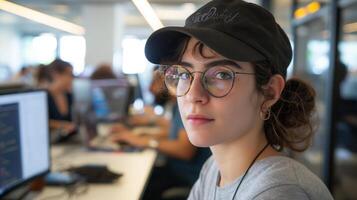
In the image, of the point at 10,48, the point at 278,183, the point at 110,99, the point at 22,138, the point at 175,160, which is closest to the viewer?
the point at 278,183

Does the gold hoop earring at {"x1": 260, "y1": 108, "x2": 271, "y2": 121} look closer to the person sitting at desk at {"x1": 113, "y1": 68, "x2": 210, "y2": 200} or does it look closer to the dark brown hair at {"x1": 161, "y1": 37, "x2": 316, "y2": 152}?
the dark brown hair at {"x1": 161, "y1": 37, "x2": 316, "y2": 152}

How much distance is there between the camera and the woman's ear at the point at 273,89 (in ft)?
3.07

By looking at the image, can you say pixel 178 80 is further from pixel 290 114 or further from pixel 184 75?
pixel 290 114

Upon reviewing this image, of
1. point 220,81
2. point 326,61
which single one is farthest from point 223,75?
point 326,61

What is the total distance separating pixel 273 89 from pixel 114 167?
1266 mm

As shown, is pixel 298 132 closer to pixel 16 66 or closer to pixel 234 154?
pixel 234 154

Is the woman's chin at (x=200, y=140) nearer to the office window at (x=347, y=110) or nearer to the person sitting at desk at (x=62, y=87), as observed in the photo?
the office window at (x=347, y=110)

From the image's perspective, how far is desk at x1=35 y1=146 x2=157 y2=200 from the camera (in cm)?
158

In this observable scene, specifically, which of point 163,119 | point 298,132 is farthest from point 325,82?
point 298,132

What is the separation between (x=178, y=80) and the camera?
986mm

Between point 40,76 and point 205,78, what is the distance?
2722 mm

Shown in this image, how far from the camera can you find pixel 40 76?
3320mm

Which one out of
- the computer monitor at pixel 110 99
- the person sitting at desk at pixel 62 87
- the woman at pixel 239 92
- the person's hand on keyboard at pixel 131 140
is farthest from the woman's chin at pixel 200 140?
the person sitting at desk at pixel 62 87

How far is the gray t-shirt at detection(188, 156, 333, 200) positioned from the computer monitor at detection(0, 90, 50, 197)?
80 cm
